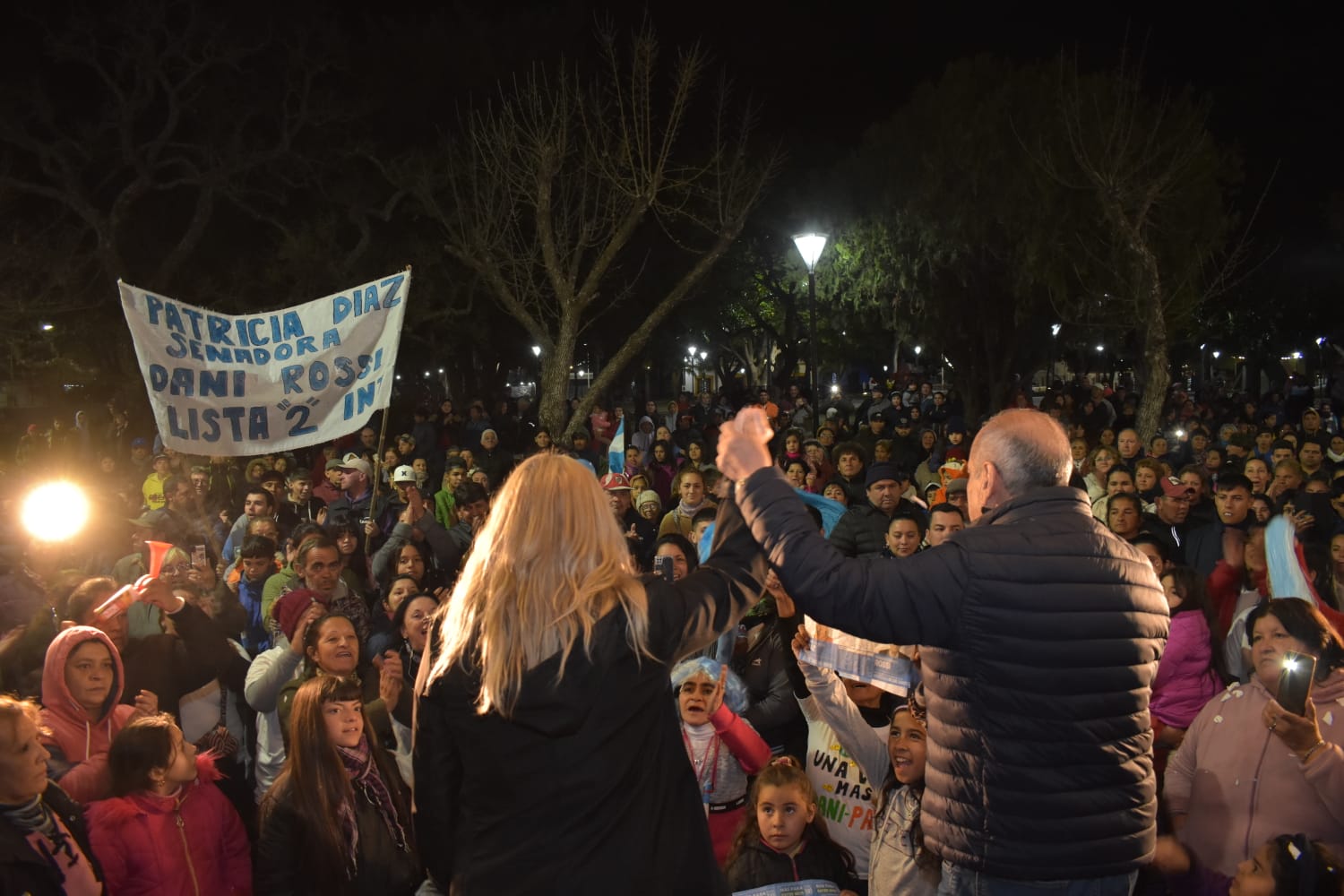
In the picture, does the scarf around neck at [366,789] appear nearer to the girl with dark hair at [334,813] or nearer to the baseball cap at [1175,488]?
the girl with dark hair at [334,813]

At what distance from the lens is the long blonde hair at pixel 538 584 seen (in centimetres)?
234

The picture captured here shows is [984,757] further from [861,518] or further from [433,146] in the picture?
[433,146]

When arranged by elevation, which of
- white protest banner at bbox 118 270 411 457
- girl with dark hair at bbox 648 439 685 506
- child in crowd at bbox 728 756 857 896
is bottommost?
child in crowd at bbox 728 756 857 896

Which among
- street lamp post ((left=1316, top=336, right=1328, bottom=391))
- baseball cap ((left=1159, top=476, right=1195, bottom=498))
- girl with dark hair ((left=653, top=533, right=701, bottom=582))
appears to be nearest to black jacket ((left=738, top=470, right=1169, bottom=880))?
girl with dark hair ((left=653, top=533, right=701, bottom=582))

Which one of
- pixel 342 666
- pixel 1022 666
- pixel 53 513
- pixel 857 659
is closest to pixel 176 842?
pixel 342 666

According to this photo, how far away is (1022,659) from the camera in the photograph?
8.07ft

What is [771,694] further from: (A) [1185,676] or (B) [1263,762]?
(B) [1263,762]

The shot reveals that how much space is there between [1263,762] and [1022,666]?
1.83m

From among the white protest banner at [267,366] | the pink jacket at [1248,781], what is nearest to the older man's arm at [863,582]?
the pink jacket at [1248,781]

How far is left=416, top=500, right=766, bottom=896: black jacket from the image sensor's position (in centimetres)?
234

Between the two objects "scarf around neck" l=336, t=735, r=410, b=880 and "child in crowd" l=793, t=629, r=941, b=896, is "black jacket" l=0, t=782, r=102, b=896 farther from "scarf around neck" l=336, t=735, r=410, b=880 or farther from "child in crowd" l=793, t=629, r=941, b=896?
"child in crowd" l=793, t=629, r=941, b=896

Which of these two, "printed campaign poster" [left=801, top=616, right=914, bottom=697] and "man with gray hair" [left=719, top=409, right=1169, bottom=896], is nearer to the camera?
"man with gray hair" [left=719, top=409, right=1169, bottom=896]

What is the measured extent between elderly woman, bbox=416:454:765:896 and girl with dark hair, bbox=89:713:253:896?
1816 millimetres

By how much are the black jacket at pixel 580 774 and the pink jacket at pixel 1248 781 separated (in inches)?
86.4
